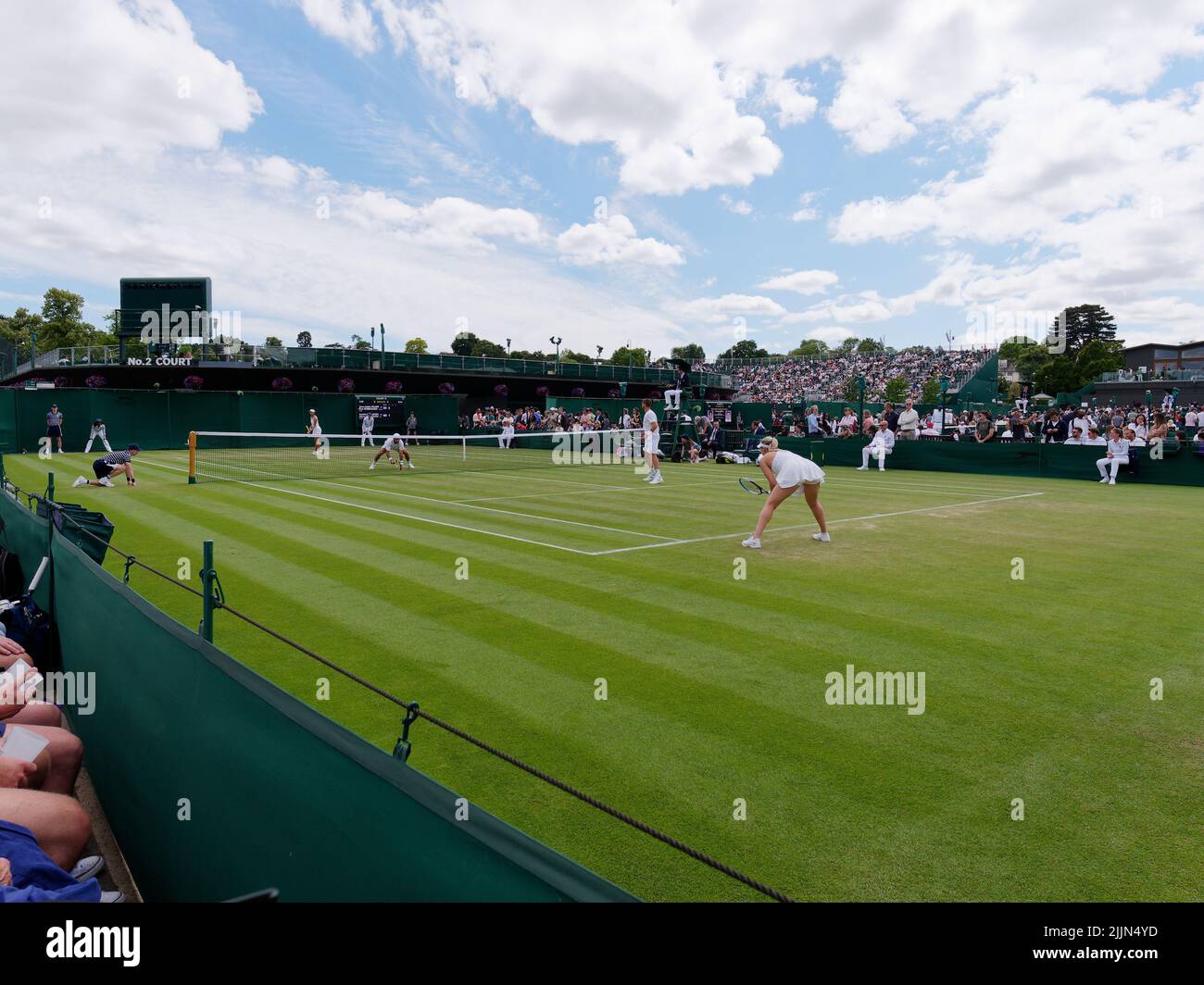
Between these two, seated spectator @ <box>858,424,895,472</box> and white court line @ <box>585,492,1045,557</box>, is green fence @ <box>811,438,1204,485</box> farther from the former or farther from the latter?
white court line @ <box>585,492,1045,557</box>

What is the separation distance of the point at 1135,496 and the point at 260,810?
966 inches

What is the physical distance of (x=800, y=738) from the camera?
5613 millimetres

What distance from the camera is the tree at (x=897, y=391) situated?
91256 mm

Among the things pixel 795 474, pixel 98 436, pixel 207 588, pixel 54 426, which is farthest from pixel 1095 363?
pixel 207 588

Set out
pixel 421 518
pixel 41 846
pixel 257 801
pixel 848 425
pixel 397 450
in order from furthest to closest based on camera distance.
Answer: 1. pixel 848 425
2. pixel 397 450
3. pixel 421 518
4. pixel 41 846
5. pixel 257 801

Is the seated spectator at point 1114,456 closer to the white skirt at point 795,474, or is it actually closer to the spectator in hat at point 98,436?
the white skirt at point 795,474

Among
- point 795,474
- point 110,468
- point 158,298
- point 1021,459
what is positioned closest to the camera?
point 795,474

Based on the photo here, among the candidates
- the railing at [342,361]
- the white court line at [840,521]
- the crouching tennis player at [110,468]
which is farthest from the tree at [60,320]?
the white court line at [840,521]

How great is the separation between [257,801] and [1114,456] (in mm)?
29064

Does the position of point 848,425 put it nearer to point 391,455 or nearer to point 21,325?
point 391,455

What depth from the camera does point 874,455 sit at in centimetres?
3120

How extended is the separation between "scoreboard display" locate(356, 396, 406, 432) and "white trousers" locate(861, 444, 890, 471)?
98.5 feet

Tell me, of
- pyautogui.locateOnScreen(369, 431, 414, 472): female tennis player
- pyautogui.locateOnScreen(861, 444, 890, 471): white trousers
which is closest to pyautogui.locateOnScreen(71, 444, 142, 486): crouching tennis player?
pyautogui.locateOnScreen(369, 431, 414, 472): female tennis player
